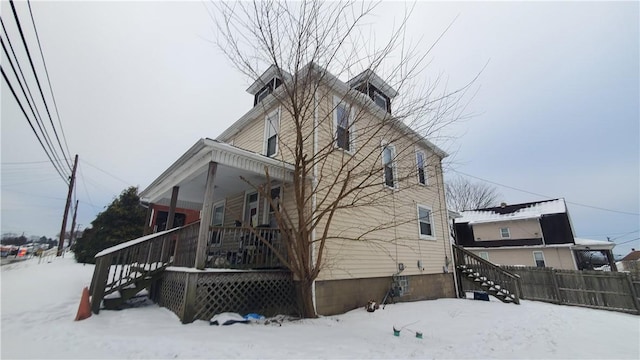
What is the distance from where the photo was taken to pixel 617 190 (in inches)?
1508

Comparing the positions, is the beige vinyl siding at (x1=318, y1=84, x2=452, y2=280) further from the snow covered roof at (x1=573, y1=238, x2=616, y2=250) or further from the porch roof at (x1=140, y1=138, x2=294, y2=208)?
the snow covered roof at (x1=573, y1=238, x2=616, y2=250)

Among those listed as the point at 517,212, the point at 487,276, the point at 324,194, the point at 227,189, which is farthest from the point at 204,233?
the point at 517,212

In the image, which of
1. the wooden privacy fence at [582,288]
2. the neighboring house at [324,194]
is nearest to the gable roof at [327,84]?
the neighboring house at [324,194]

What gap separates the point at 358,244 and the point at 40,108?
31.6 ft

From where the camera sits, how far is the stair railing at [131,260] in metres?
5.52

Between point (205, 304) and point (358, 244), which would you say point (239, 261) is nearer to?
point (205, 304)

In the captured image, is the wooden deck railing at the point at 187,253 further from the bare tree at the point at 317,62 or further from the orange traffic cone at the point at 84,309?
the bare tree at the point at 317,62

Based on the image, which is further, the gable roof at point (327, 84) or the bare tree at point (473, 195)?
the bare tree at point (473, 195)

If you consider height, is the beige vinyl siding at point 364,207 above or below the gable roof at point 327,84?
below

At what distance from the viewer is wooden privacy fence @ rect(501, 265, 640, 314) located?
952 cm

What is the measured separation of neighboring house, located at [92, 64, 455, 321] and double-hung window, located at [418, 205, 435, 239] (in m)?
0.05

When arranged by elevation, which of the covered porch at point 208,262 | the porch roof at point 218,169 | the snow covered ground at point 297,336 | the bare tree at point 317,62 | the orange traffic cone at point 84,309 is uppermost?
the bare tree at point 317,62

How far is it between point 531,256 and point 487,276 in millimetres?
15835

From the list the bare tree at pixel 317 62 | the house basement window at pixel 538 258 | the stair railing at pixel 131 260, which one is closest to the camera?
the bare tree at pixel 317 62
